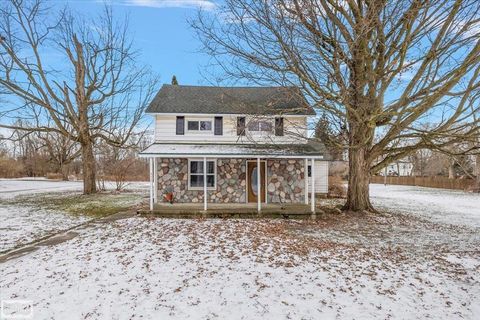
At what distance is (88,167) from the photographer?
1978 centimetres

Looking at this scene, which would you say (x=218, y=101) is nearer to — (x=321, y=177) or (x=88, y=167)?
(x=321, y=177)

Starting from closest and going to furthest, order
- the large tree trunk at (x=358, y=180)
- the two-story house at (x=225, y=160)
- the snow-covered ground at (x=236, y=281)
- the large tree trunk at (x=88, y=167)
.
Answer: the snow-covered ground at (x=236, y=281) → the large tree trunk at (x=358, y=180) → the two-story house at (x=225, y=160) → the large tree trunk at (x=88, y=167)

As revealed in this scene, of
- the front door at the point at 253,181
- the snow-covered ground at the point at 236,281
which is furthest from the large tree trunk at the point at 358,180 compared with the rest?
the snow-covered ground at the point at 236,281

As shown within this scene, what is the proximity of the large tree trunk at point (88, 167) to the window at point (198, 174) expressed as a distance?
31.3 feet

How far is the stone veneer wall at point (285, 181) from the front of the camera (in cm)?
1388

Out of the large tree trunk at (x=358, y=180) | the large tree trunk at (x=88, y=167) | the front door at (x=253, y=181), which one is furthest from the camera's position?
the large tree trunk at (x=88, y=167)

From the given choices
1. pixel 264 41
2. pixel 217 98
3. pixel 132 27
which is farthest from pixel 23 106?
pixel 264 41

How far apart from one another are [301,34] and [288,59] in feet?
2.64

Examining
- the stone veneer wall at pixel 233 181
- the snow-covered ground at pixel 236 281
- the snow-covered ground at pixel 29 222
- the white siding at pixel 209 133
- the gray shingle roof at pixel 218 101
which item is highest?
the gray shingle roof at pixel 218 101

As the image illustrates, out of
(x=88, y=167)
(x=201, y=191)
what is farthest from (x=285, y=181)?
(x=88, y=167)

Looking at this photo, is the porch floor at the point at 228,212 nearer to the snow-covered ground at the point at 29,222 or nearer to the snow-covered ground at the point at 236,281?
the snow-covered ground at the point at 29,222

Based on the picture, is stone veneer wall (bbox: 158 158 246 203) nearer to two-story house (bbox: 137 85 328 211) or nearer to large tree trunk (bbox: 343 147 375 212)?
two-story house (bbox: 137 85 328 211)

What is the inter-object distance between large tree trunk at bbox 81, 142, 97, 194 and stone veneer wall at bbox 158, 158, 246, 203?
8478mm

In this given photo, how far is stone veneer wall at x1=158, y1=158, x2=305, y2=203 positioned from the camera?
1368 cm
